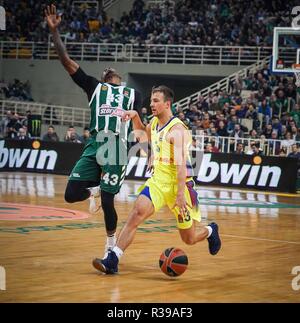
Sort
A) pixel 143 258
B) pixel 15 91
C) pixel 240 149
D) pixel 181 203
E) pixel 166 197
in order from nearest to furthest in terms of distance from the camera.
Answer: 1. pixel 181 203
2. pixel 166 197
3. pixel 143 258
4. pixel 240 149
5. pixel 15 91

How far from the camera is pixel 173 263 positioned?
891 centimetres

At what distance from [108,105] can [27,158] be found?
18283 millimetres

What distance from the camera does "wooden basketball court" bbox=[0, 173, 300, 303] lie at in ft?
26.0

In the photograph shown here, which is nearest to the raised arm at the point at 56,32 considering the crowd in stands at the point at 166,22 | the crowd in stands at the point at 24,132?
the crowd in stands at the point at 24,132

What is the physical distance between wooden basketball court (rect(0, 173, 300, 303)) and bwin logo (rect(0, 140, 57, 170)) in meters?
9.64

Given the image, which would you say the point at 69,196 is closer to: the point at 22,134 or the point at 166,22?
the point at 22,134

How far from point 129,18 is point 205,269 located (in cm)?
3083

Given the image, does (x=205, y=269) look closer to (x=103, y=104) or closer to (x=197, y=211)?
(x=197, y=211)

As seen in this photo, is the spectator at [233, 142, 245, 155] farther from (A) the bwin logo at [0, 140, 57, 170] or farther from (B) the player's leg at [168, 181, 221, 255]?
(B) the player's leg at [168, 181, 221, 255]

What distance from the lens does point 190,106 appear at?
3225 cm

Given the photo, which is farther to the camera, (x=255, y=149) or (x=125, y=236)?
(x=255, y=149)

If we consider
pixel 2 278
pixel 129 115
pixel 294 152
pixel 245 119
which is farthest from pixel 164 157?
pixel 245 119

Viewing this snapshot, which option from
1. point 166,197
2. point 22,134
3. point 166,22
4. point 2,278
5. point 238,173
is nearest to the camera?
point 2,278
